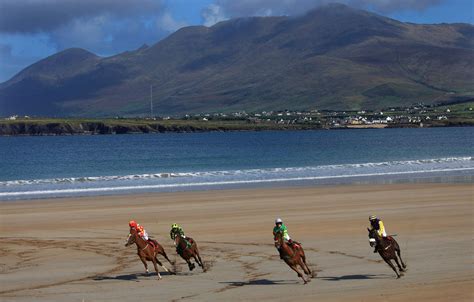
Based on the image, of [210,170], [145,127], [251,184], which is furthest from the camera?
[145,127]

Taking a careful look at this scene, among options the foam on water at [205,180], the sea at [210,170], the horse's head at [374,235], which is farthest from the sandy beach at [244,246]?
the sea at [210,170]

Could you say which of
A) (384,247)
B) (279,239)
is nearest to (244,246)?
(279,239)

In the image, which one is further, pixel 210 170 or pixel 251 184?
pixel 210 170

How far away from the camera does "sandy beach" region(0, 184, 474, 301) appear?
18000mm

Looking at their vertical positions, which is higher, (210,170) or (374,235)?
(374,235)

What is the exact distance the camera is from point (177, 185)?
165 feet

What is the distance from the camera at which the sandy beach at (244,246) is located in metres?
18.0

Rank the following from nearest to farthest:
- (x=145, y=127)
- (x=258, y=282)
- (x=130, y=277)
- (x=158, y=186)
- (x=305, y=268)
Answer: (x=305, y=268), (x=258, y=282), (x=130, y=277), (x=158, y=186), (x=145, y=127)

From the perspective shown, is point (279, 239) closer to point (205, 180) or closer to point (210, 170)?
point (205, 180)

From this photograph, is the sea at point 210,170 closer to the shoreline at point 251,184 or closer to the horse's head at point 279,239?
the shoreline at point 251,184

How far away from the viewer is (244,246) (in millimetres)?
24312

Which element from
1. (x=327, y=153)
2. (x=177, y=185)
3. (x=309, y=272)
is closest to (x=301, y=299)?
(x=309, y=272)

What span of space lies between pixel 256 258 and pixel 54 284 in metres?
5.54

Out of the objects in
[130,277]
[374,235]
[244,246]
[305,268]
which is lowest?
[130,277]
